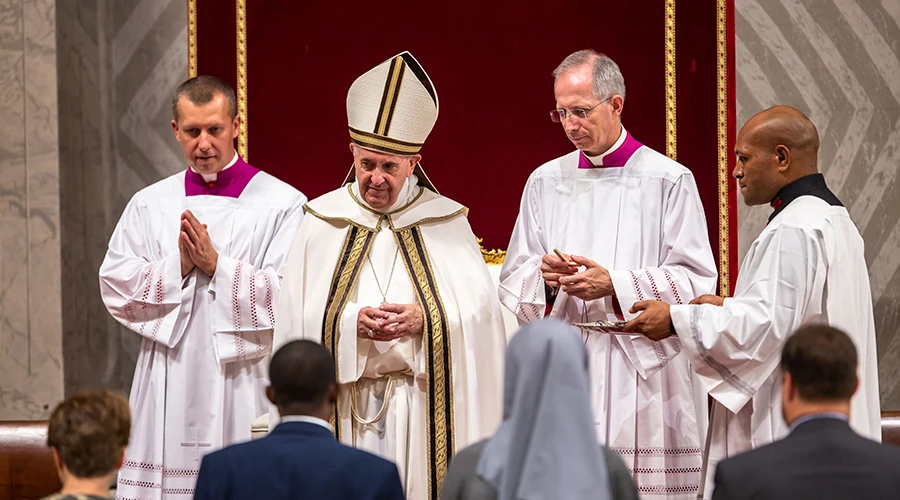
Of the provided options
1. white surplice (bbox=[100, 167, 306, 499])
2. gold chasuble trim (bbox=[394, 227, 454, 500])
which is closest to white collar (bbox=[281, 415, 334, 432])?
gold chasuble trim (bbox=[394, 227, 454, 500])

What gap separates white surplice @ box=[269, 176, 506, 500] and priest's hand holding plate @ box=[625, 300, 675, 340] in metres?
0.64

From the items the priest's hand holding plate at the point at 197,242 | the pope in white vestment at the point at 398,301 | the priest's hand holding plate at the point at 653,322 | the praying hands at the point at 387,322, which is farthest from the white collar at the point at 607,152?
the priest's hand holding plate at the point at 197,242

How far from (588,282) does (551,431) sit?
2.52m

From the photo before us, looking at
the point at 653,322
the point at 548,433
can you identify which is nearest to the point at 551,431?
the point at 548,433

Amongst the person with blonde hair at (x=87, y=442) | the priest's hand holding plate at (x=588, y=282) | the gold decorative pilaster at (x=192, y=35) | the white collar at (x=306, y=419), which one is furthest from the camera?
the gold decorative pilaster at (x=192, y=35)

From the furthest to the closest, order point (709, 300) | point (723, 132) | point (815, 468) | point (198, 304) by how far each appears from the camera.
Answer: point (723, 132)
point (198, 304)
point (709, 300)
point (815, 468)

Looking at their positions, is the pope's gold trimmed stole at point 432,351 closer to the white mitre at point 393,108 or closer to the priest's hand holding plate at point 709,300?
the white mitre at point 393,108

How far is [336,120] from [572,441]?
15.8ft

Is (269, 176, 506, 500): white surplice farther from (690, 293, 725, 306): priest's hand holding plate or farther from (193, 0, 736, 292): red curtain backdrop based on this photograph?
(193, 0, 736, 292): red curtain backdrop

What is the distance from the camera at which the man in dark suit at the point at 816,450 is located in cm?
308

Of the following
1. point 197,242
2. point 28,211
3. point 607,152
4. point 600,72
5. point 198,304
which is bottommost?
point 198,304

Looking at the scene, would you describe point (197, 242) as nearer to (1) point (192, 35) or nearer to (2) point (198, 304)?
(2) point (198, 304)

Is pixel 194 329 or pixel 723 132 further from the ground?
pixel 723 132

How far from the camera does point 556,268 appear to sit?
5441mm
